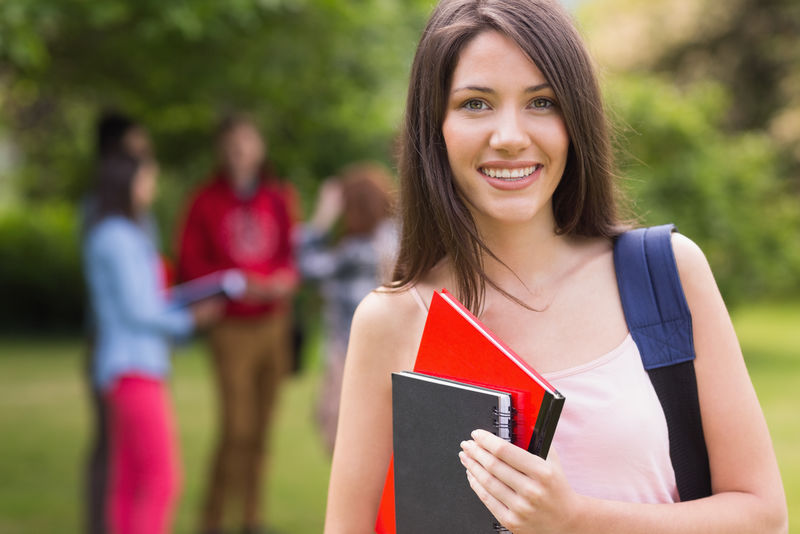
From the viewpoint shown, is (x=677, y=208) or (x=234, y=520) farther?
(x=677, y=208)

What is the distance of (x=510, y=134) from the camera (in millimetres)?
1571

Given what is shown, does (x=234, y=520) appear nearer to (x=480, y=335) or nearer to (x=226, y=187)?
(x=226, y=187)

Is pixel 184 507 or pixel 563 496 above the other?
pixel 563 496

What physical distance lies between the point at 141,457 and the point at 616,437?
317 cm

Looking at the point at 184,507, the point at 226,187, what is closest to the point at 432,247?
the point at 226,187

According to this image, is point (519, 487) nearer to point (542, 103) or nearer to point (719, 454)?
point (719, 454)

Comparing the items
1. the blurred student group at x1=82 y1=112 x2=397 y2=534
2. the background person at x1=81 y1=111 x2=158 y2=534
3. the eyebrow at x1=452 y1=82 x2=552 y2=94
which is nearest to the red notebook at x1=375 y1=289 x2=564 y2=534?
the eyebrow at x1=452 y1=82 x2=552 y2=94

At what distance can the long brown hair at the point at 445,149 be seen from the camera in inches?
62.7

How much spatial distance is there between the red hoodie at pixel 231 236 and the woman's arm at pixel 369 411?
158 inches

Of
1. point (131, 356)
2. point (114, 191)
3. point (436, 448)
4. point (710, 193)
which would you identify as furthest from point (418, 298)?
point (710, 193)

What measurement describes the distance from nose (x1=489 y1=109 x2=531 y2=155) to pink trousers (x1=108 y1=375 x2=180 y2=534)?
3.11 meters

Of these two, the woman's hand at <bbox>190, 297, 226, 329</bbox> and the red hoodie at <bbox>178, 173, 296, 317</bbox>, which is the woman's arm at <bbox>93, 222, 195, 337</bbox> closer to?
the woman's hand at <bbox>190, 297, 226, 329</bbox>

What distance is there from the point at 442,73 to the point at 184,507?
216 inches

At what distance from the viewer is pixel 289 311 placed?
609cm
